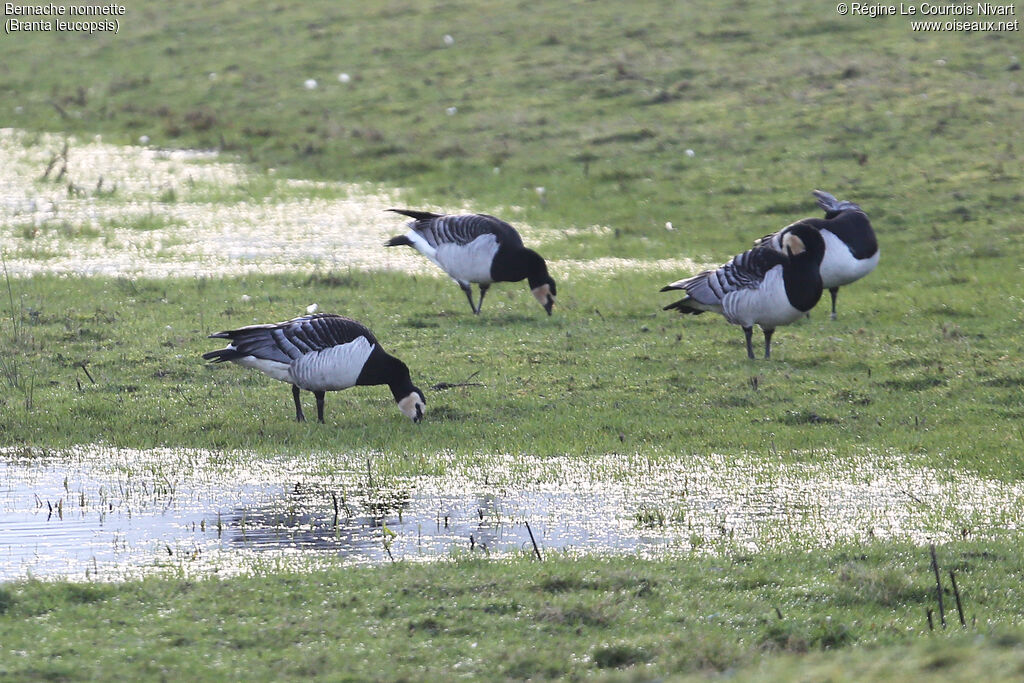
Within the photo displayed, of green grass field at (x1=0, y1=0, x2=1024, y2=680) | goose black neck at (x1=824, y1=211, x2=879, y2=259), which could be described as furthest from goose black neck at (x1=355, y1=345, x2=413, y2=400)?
goose black neck at (x1=824, y1=211, x2=879, y2=259)

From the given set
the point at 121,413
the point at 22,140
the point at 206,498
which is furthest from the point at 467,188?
the point at 206,498

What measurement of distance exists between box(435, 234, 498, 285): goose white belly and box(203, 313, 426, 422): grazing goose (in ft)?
18.2

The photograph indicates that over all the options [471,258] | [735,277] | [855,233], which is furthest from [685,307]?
[471,258]

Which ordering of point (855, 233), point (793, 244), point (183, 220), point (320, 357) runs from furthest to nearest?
point (183, 220) < point (855, 233) < point (793, 244) < point (320, 357)

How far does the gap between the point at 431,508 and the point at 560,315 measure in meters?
8.32

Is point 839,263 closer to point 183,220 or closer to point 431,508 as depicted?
point 431,508

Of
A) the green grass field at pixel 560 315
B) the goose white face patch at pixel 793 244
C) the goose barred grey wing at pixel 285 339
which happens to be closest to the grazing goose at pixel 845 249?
the green grass field at pixel 560 315

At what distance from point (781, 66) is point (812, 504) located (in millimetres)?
24931

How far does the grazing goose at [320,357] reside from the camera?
12789 mm

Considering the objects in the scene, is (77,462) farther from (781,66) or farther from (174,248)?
(781,66)

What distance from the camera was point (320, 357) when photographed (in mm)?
12789

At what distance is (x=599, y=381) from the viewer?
14820 millimetres

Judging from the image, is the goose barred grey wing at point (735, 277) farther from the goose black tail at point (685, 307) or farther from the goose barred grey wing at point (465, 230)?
the goose barred grey wing at point (465, 230)

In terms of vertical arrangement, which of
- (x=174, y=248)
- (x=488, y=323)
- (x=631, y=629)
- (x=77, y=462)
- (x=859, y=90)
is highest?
(x=859, y=90)
